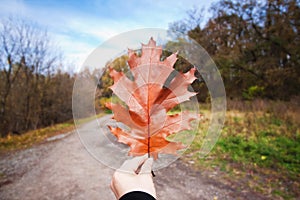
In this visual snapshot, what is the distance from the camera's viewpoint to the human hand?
824 mm

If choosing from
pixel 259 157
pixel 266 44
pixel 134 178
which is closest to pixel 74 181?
pixel 134 178

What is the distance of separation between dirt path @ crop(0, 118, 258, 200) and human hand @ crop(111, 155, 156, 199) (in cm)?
265

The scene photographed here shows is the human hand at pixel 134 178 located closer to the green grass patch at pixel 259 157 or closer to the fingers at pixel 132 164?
the fingers at pixel 132 164

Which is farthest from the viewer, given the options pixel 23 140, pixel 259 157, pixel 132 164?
pixel 23 140

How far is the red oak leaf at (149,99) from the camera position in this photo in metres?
0.71

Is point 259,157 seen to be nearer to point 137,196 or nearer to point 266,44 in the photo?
point 137,196

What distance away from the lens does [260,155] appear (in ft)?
15.4

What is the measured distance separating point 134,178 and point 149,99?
381 mm

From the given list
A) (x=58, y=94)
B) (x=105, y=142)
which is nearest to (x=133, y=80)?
(x=105, y=142)

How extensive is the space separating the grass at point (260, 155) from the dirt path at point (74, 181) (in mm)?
444

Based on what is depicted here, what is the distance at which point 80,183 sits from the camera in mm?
3908

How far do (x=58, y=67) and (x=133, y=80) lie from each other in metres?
10.9

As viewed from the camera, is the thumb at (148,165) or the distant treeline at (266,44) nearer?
the thumb at (148,165)

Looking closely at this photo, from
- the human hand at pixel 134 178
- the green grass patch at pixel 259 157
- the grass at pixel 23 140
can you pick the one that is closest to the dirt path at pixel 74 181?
the green grass patch at pixel 259 157
